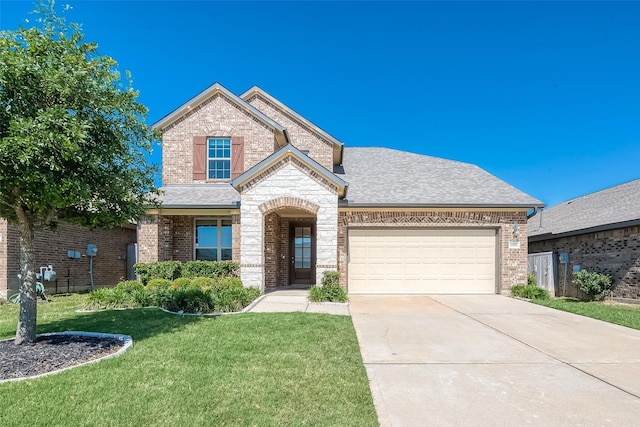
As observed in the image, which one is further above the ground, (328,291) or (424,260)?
(424,260)

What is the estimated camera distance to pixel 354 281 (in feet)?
44.0

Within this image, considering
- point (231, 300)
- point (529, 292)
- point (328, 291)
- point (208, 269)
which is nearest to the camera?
point (231, 300)

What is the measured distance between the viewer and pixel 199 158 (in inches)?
601

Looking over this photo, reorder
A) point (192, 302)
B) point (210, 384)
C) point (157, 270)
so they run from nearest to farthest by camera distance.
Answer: point (210, 384), point (192, 302), point (157, 270)

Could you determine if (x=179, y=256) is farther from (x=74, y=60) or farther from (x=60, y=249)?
(x=74, y=60)

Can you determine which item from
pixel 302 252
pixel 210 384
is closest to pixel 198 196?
pixel 302 252

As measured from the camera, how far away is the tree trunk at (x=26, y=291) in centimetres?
588

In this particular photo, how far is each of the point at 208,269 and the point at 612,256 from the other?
1383cm

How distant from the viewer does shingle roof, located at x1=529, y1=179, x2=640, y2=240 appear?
13.3 meters

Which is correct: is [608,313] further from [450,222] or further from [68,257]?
[68,257]

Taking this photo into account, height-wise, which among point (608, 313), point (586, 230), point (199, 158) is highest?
point (199, 158)

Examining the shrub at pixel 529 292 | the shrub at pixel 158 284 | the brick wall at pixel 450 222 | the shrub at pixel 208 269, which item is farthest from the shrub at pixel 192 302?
the shrub at pixel 529 292

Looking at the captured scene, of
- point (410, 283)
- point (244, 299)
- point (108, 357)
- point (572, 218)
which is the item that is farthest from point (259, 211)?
point (572, 218)

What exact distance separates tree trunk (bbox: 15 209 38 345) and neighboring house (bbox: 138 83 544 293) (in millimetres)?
6430
